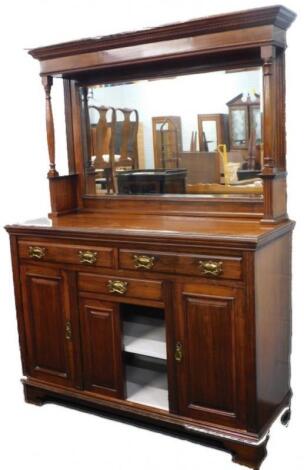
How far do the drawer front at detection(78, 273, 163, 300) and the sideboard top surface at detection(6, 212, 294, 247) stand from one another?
22 centimetres

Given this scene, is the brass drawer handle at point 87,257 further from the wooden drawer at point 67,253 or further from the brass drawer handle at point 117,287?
the brass drawer handle at point 117,287

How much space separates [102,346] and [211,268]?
824mm

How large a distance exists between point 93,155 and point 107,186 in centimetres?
21

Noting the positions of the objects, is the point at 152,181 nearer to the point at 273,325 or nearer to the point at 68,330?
the point at 68,330

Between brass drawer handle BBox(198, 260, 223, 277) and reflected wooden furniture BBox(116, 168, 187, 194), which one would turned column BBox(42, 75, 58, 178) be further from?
brass drawer handle BBox(198, 260, 223, 277)

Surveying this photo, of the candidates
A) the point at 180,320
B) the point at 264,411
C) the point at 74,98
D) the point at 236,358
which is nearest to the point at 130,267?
the point at 180,320

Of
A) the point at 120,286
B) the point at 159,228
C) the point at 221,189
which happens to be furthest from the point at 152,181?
the point at 120,286

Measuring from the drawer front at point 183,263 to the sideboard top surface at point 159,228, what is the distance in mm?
84

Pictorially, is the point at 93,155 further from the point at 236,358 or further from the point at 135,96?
the point at 236,358

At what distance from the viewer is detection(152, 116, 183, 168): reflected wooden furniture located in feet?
10.5

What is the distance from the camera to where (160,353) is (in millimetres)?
2959

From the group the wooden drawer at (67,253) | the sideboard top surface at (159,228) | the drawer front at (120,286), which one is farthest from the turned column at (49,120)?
the drawer front at (120,286)

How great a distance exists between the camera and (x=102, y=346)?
10.1ft

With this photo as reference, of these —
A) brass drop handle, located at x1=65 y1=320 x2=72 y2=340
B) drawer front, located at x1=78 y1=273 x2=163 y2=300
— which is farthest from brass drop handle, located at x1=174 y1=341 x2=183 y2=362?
brass drop handle, located at x1=65 y1=320 x2=72 y2=340
